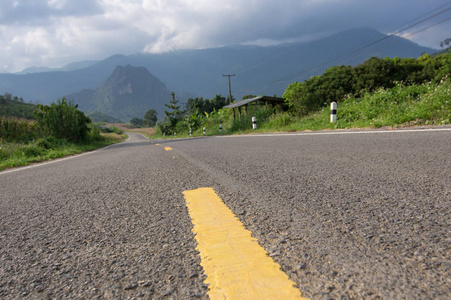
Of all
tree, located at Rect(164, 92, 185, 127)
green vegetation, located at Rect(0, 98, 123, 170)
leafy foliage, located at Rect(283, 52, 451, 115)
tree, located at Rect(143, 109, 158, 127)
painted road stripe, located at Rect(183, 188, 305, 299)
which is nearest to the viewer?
painted road stripe, located at Rect(183, 188, 305, 299)

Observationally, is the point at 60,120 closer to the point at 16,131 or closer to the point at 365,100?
the point at 16,131

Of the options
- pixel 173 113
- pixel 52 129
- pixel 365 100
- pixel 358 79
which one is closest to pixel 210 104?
pixel 173 113

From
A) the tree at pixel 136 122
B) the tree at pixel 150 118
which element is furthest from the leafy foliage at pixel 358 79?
the tree at pixel 136 122

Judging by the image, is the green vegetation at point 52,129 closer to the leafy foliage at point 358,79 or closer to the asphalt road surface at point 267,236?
the asphalt road surface at point 267,236

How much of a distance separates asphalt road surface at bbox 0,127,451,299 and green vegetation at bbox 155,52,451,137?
16.7ft

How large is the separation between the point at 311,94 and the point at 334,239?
21.8 m

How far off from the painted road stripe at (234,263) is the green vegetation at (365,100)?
5.83m

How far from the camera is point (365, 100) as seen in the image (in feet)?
28.5

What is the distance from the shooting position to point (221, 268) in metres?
0.79

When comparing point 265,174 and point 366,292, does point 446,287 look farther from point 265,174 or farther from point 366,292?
point 265,174

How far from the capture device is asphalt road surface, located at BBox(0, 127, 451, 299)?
71 centimetres

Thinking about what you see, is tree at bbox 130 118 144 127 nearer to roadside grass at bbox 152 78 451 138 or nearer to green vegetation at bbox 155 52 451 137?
green vegetation at bbox 155 52 451 137

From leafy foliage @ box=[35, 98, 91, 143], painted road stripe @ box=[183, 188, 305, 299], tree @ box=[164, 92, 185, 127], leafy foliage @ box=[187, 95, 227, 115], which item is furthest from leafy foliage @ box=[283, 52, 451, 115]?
leafy foliage @ box=[187, 95, 227, 115]

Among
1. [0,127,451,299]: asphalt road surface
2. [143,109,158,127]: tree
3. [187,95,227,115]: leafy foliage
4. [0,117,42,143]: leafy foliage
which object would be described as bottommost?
[0,127,451,299]: asphalt road surface
